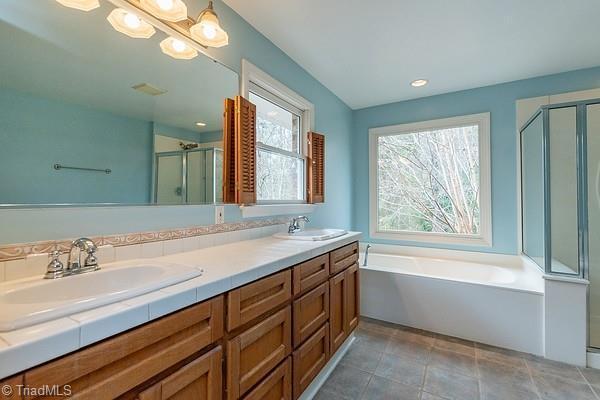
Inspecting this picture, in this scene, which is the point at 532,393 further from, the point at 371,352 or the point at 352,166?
the point at 352,166

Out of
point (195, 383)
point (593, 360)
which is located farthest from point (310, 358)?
point (593, 360)

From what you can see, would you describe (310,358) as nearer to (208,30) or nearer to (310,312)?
(310,312)

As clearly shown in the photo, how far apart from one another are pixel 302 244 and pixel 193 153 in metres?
0.86

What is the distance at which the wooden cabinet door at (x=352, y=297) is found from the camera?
6.88 feet

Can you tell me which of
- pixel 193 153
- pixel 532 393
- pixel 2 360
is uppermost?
pixel 193 153

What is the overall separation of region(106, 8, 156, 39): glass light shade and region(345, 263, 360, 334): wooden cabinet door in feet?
6.21

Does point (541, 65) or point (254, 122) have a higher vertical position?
point (541, 65)

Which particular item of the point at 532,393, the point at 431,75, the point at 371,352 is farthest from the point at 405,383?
the point at 431,75

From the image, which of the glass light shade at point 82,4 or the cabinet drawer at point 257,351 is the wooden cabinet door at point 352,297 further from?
the glass light shade at point 82,4

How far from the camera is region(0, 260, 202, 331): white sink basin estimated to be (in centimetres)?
63

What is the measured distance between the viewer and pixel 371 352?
7.22 feet

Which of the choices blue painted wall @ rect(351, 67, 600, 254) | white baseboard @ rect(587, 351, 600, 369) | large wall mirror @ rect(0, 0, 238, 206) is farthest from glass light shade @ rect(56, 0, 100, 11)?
white baseboard @ rect(587, 351, 600, 369)

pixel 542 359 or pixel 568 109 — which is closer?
pixel 542 359

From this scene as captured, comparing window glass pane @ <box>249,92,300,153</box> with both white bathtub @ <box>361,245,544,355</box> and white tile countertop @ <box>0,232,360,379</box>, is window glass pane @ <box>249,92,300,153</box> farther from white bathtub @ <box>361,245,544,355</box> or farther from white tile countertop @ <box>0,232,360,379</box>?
white bathtub @ <box>361,245,544,355</box>
